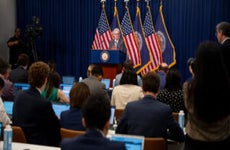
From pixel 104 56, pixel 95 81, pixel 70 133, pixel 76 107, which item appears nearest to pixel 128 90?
pixel 95 81

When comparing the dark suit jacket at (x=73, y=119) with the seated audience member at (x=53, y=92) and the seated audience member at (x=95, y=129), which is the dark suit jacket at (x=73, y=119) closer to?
the seated audience member at (x=95, y=129)

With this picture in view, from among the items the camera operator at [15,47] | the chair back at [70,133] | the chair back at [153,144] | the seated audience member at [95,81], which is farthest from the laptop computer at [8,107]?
the camera operator at [15,47]

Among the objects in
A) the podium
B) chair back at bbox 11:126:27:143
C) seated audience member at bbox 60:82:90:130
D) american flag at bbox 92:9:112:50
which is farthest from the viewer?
american flag at bbox 92:9:112:50

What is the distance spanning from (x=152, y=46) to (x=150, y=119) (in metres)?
6.48

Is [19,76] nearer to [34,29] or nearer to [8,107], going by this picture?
[8,107]

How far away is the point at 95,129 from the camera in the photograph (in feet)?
6.57

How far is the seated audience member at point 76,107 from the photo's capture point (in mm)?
3227

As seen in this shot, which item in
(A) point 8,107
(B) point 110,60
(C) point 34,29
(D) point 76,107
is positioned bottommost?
(A) point 8,107

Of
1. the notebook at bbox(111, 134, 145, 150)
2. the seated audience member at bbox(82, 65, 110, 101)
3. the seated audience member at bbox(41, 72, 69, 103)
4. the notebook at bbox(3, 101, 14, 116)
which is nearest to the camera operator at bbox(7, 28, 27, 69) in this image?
the seated audience member at bbox(82, 65, 110, 101)

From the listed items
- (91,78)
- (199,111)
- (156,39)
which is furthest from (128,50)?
(199,111)

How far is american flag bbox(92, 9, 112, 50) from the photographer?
969cm

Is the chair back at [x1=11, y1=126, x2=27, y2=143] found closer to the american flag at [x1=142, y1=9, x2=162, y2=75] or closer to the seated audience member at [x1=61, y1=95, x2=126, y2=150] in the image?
the seated audience member at [x1=61, y1=95, x2=126, y2=150]

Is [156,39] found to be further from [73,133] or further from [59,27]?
[73,133]

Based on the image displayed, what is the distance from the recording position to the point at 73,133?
9.70ft
